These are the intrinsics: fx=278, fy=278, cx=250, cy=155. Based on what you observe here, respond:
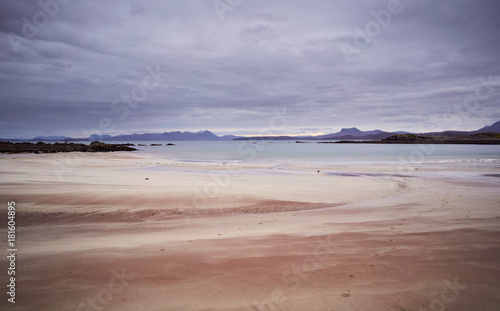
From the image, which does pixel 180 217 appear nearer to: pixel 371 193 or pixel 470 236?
pixel 470 236

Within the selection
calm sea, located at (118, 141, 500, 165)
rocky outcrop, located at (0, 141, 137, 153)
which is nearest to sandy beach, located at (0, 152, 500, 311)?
calm sea, located at (118, 141, 500, 165)

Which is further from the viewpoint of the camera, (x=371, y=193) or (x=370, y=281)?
(x=371, y=193)

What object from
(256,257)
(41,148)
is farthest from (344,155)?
(41,148)

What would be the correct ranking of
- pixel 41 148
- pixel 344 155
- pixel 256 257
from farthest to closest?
1. pixel 41 148
2. pixel 344 155
3. pixel 256 257

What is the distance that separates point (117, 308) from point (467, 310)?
4667 millimetres

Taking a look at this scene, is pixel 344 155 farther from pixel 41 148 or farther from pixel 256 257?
pixel 41 148

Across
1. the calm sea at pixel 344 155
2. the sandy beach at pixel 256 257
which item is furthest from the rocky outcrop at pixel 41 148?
the sandy beach at pixel 256 257

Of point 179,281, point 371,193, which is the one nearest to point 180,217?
point 179,281

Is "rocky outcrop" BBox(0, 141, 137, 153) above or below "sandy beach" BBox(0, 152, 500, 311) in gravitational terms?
above

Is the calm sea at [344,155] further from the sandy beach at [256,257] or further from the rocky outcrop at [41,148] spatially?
the sandy beach at [256,257]

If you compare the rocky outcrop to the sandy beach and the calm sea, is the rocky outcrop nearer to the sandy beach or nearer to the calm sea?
the calm sea

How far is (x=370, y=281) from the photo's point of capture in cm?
440

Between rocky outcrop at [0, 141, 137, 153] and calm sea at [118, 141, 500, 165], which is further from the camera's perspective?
rocky outcrop at [0, 141, 137, 153]

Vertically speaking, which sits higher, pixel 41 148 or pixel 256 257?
pixel 41 148
